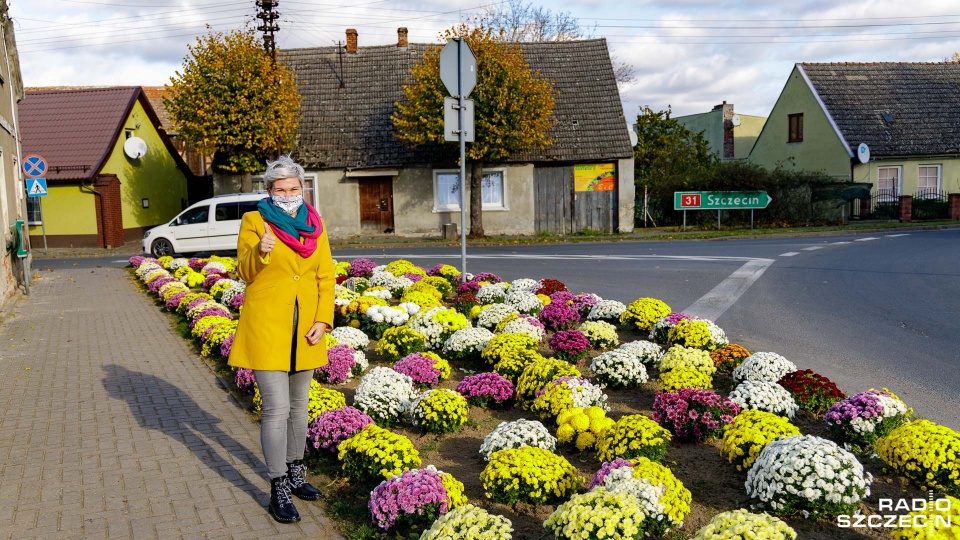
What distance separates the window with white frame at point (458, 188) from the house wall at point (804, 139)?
484 inches

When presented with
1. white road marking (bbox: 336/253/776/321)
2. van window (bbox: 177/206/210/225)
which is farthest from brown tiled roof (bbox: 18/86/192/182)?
white road marking (bbox: 336/253/776/321)

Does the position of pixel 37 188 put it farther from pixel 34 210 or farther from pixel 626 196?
pixel 626 196

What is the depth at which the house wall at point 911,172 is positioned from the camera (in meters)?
32.8

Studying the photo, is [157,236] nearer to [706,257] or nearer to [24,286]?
[24,286]

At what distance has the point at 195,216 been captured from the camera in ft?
73.9

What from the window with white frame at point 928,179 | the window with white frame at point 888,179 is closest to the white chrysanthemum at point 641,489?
the window with white frame at point 888,179

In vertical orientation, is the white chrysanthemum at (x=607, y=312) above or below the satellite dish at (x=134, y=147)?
below

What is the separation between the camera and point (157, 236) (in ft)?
73.1

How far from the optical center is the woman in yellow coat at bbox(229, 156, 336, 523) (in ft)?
14.0

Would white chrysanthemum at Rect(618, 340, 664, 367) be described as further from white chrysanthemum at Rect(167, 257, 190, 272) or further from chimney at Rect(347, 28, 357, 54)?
chimney at Rect(347, 28, 357, 54)

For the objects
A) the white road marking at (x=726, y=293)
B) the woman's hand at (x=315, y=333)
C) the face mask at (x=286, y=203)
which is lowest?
the white road marking at (x=726, y=293)

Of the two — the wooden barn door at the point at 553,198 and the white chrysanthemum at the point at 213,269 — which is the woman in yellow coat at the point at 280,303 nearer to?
the white chrysanthemum at the point at 213,269

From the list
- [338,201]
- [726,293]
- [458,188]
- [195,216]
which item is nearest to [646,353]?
[726,293]

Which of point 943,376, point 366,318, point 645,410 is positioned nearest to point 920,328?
point 943,376
